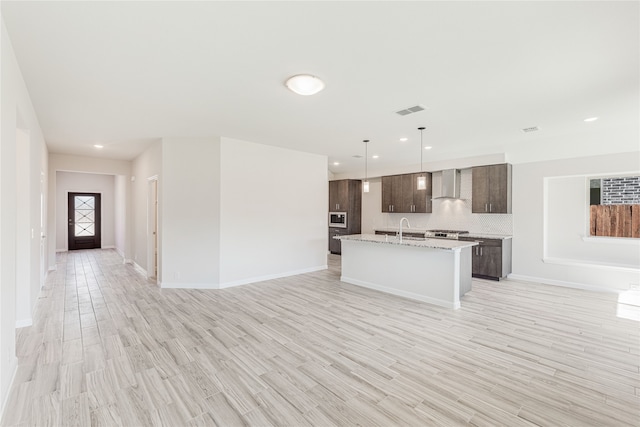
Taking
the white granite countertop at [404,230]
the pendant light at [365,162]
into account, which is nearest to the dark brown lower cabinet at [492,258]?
the white granite countertop at [404,230]

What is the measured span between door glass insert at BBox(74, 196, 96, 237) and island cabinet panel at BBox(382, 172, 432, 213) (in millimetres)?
10451

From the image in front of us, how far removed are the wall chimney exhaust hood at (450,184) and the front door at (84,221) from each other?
11731 millimetres

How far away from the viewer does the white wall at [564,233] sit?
498 centimetres

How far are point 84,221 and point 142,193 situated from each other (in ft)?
19.2

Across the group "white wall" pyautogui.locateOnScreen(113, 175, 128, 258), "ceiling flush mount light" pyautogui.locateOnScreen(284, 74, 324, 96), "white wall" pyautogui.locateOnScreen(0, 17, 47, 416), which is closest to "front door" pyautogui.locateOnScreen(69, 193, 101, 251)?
"white wall" pyautogui.locateOnScreen(113, 175, 128, 258)

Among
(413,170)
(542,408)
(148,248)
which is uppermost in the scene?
(413,170)

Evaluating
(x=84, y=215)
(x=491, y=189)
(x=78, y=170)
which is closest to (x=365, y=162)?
(x=491, y=189)

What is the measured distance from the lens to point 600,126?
4660mm

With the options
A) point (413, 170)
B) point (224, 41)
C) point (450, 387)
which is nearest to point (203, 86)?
point (224, 41)

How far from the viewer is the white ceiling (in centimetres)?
197

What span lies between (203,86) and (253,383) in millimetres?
2943

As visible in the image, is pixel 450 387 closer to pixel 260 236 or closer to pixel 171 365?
pixel 171 365

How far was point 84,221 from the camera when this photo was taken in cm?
1041

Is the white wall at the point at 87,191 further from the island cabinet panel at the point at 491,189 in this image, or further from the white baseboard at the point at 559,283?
the white baseboard at the point at 559,283
